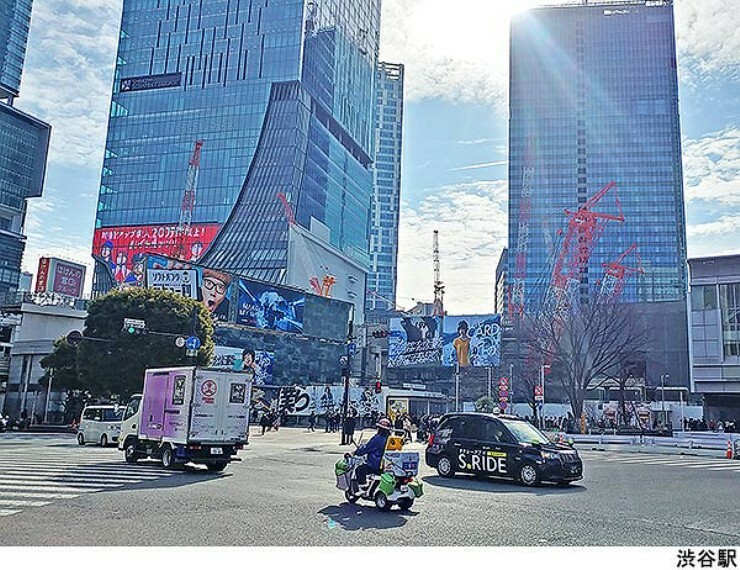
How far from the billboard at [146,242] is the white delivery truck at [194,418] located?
320 feet

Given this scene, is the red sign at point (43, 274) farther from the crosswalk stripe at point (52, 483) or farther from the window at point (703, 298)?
the crosswalk stripe at point (52, 483)

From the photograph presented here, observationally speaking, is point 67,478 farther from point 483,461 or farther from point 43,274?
point 43,274

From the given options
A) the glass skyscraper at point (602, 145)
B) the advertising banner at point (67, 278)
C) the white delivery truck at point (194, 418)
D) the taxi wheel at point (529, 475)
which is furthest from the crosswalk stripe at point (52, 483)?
the glass skyscraper at point (602, 145)

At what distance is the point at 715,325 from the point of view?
48.4 metres

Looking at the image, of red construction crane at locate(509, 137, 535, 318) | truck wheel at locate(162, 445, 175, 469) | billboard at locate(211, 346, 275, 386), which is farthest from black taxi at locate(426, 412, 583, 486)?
red construction crane at locate(509, 137, 535, 318)

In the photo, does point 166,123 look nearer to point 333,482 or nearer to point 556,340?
point 556,340

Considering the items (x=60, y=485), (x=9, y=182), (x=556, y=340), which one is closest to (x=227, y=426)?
(x=60, y=485)

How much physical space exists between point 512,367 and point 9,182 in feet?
309

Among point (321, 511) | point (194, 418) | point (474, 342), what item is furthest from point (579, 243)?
point (321, 511)

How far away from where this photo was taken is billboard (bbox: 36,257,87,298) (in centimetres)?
8881

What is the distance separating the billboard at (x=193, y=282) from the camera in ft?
213

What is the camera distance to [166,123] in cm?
12538

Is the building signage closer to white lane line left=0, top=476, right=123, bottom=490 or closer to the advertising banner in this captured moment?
the advertising banner

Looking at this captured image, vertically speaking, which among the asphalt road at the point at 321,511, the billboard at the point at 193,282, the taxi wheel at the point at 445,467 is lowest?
the asphalt road at the point at 321,511
